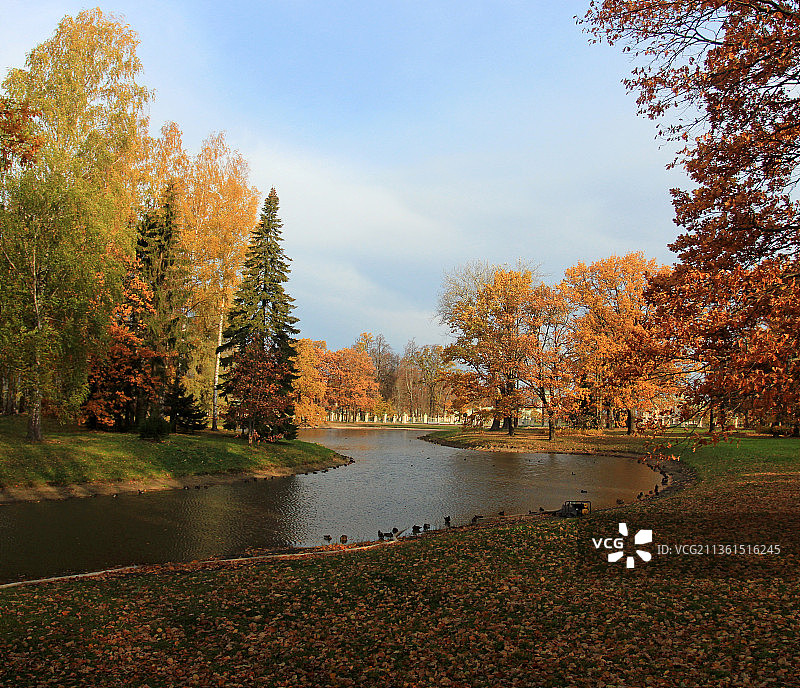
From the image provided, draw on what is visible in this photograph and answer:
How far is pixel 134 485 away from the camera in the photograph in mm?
18547

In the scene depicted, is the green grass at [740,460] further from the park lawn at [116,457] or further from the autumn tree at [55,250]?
the autumn tree at [55,250]

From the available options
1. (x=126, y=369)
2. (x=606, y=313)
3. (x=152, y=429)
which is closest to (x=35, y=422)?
(x=152, y=429)

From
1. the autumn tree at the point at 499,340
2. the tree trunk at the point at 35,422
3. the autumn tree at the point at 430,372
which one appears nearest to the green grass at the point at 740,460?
the autumn tree at the point at 499,340

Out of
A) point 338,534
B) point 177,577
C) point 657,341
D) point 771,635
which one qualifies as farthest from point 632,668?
point 338,534

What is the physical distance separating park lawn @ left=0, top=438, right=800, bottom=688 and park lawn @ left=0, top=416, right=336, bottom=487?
10.4m

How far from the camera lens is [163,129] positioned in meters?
31.6

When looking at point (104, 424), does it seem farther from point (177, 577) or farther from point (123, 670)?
point (123, 670)

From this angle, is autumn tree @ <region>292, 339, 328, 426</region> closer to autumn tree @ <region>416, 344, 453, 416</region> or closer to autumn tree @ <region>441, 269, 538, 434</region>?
autumn tree @ <region>441, 269, 538, 434</region>

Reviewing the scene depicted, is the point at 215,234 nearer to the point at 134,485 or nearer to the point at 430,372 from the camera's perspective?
the point at 134,485

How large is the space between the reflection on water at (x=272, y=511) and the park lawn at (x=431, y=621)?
259 centimetres

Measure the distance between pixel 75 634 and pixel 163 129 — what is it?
3257 cm

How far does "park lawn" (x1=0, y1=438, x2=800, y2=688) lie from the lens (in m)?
4.97

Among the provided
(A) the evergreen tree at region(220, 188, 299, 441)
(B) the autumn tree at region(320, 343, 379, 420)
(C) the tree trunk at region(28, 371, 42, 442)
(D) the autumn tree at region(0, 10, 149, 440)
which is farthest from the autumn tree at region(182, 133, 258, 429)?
(B) the autumn tree at region(320, 343, 379, 420)

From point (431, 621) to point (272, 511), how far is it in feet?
35.2
